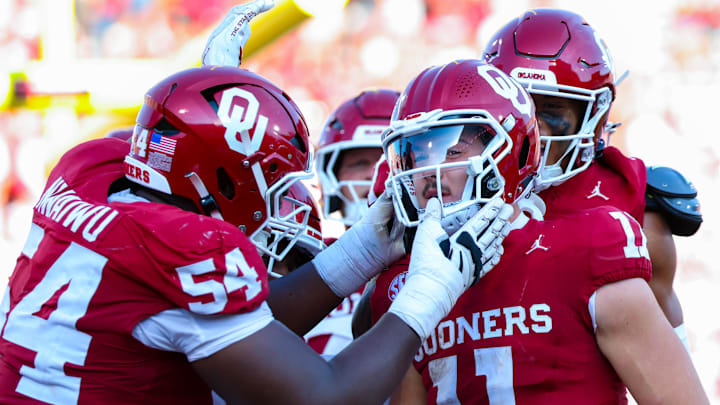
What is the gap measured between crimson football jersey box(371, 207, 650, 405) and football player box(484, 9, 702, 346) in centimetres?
43

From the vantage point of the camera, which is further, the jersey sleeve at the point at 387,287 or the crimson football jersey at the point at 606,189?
the crimson football jersey at the point at 606,189

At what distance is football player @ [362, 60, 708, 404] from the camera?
1.64 m

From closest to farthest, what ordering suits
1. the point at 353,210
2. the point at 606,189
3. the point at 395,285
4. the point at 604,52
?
the point at 395,285, the point at 606,189, the point at 604,52, the point at 353,210

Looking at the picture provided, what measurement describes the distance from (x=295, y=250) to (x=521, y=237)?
108 centimetres

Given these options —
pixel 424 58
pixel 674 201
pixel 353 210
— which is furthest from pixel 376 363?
pixel 424 58

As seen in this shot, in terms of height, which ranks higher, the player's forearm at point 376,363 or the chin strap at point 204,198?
the chin strap at point 204,198

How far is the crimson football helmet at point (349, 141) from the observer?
125 inches

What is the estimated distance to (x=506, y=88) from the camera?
1.88m

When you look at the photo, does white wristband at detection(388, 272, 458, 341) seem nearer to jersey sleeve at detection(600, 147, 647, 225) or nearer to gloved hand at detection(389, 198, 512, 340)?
gloved hand at detection(389, 198, 512, 340)

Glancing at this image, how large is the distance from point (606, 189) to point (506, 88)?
609mm

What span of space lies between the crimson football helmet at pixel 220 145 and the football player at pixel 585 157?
28.6 inches

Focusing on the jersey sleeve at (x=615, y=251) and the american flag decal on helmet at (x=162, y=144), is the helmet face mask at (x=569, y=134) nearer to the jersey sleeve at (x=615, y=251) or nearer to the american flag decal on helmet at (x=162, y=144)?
the jersey sleeve at (x=615, y=251)

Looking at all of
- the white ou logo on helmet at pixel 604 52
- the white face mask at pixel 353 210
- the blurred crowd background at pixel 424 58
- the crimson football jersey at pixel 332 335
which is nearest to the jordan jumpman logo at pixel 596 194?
the white ou logo on helmet at pixel 604 52

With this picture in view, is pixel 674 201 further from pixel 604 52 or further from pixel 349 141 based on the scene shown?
pixel 349 141
